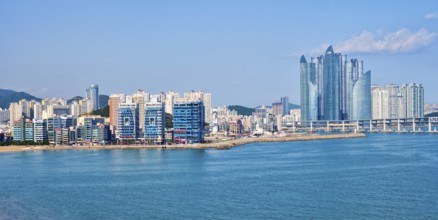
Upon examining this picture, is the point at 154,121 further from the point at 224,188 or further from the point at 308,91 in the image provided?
the point at 308,91

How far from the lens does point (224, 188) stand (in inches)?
464

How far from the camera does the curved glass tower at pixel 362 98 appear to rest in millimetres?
54156

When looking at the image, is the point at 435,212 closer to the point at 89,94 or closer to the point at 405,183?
the point at 405,183

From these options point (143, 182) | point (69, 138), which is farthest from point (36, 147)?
point (143, 182)

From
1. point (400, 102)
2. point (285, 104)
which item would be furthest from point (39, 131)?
point (285, 104)

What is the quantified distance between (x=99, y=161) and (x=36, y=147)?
8.28 meters

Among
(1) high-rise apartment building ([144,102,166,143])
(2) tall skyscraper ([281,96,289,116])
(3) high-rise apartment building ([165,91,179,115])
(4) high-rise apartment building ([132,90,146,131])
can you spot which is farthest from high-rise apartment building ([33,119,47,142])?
(2) tall skyscraper ([281,96,289,116])

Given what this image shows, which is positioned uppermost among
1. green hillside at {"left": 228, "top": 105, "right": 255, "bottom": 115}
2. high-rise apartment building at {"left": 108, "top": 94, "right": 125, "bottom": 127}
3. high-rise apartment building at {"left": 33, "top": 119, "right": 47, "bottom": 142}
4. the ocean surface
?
green hillside at {"left": 228, "top": 105, "right": 255, "bottom": 115}

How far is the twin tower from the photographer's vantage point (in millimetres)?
54188

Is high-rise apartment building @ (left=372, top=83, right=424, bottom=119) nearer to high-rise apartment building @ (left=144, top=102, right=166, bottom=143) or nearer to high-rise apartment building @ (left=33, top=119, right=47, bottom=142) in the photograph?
high-rise apartment building @ (left=144, top=102, right=166, bottom=143)

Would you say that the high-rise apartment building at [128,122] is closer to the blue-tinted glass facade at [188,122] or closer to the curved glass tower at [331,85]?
the blue-tinted glass facade at [188,122]

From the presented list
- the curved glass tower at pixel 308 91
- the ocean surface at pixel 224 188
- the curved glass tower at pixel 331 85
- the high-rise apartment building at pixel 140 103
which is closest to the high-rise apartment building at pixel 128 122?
the high-rise apartment building at pixel 140 103

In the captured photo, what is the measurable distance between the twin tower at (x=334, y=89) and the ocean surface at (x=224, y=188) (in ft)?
119

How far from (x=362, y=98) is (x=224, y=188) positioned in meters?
44.6
